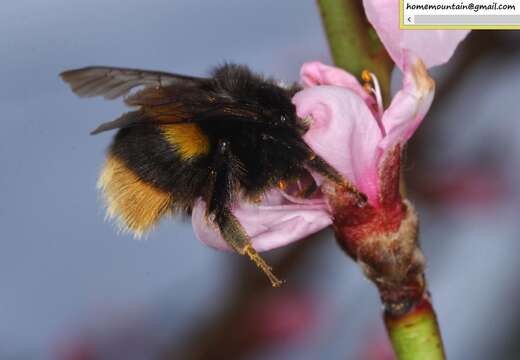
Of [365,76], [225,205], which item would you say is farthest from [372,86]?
[225,205]

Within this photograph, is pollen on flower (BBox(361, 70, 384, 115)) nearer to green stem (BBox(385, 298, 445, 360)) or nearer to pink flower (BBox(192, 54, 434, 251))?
pink flower (BBox(192, 54, 434, 251))

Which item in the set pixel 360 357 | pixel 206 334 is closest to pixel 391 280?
pixel 206 334

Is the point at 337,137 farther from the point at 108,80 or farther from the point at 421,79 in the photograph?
the point at 108,80

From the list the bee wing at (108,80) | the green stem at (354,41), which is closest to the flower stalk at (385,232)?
the green stem at (354,41)

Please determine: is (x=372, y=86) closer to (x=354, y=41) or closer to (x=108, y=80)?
(x=354, y=41)

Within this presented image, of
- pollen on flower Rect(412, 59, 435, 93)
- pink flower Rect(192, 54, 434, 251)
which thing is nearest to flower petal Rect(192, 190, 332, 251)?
pink flower Rect(192, 54, 434, 251)

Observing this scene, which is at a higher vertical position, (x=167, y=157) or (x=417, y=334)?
(x=167, y=157)

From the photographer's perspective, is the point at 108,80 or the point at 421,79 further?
the point at 108,80
